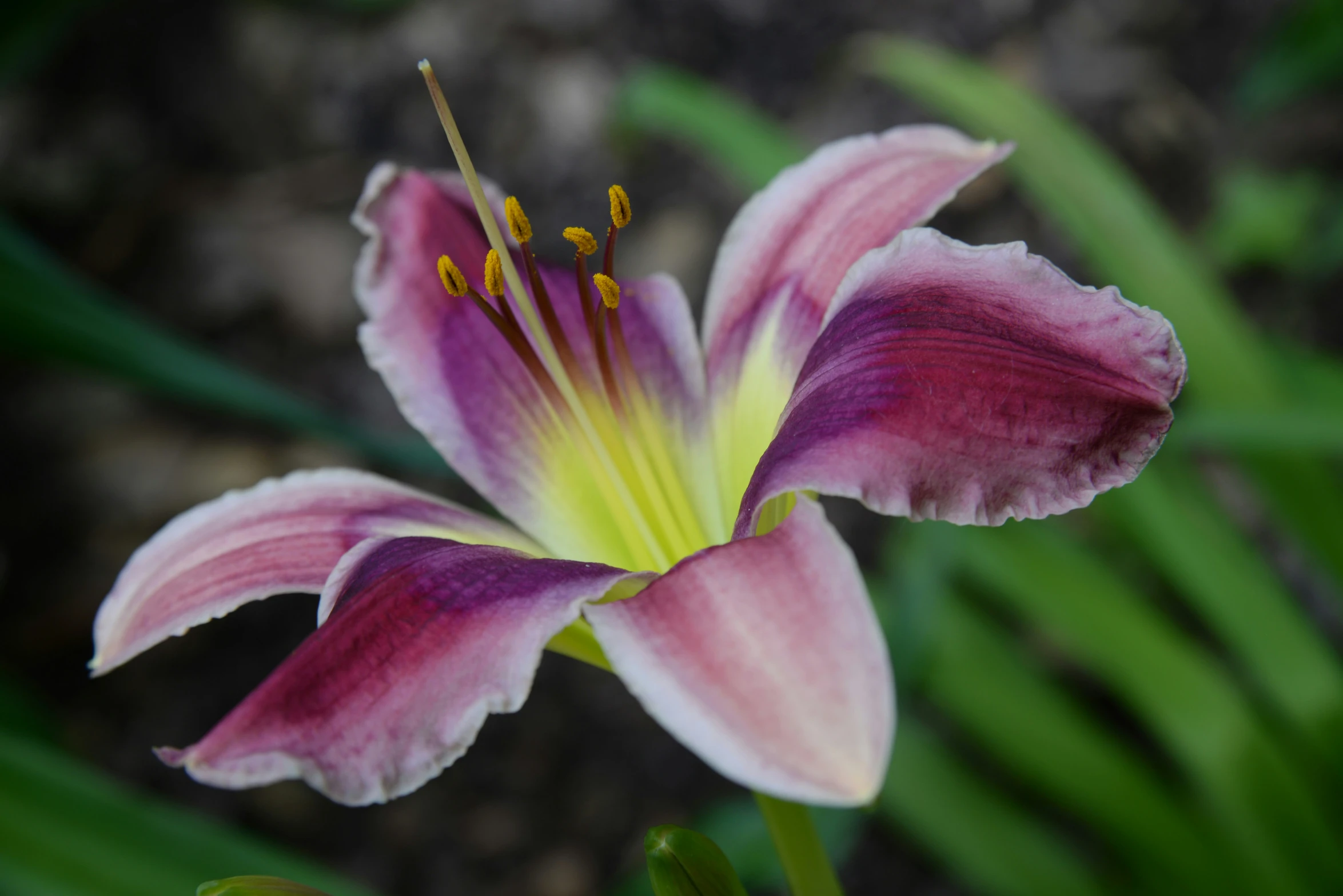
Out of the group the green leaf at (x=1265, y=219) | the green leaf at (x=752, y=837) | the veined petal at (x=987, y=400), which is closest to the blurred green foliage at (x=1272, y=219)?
the green leaf at (x=1265, y=219)

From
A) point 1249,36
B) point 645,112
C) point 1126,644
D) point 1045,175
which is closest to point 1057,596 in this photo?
point 1126,644

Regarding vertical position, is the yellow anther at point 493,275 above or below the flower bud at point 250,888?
above

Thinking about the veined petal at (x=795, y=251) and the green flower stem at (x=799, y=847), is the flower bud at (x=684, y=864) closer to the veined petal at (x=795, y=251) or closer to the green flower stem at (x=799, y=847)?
the green flower stem at (x=799, y=847)

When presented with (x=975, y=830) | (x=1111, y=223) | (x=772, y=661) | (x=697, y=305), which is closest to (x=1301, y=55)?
(x=1111, y=223)

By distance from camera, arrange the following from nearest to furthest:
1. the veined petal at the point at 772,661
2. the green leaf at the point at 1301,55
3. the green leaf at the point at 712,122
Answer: the veined petal at the point at 772,661, the green leaf at the point at 712,122, the green leaf at the point at 1301,55

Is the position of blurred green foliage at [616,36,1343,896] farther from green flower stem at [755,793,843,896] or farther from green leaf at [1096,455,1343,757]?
green flower stem at [755,793,843,896]
